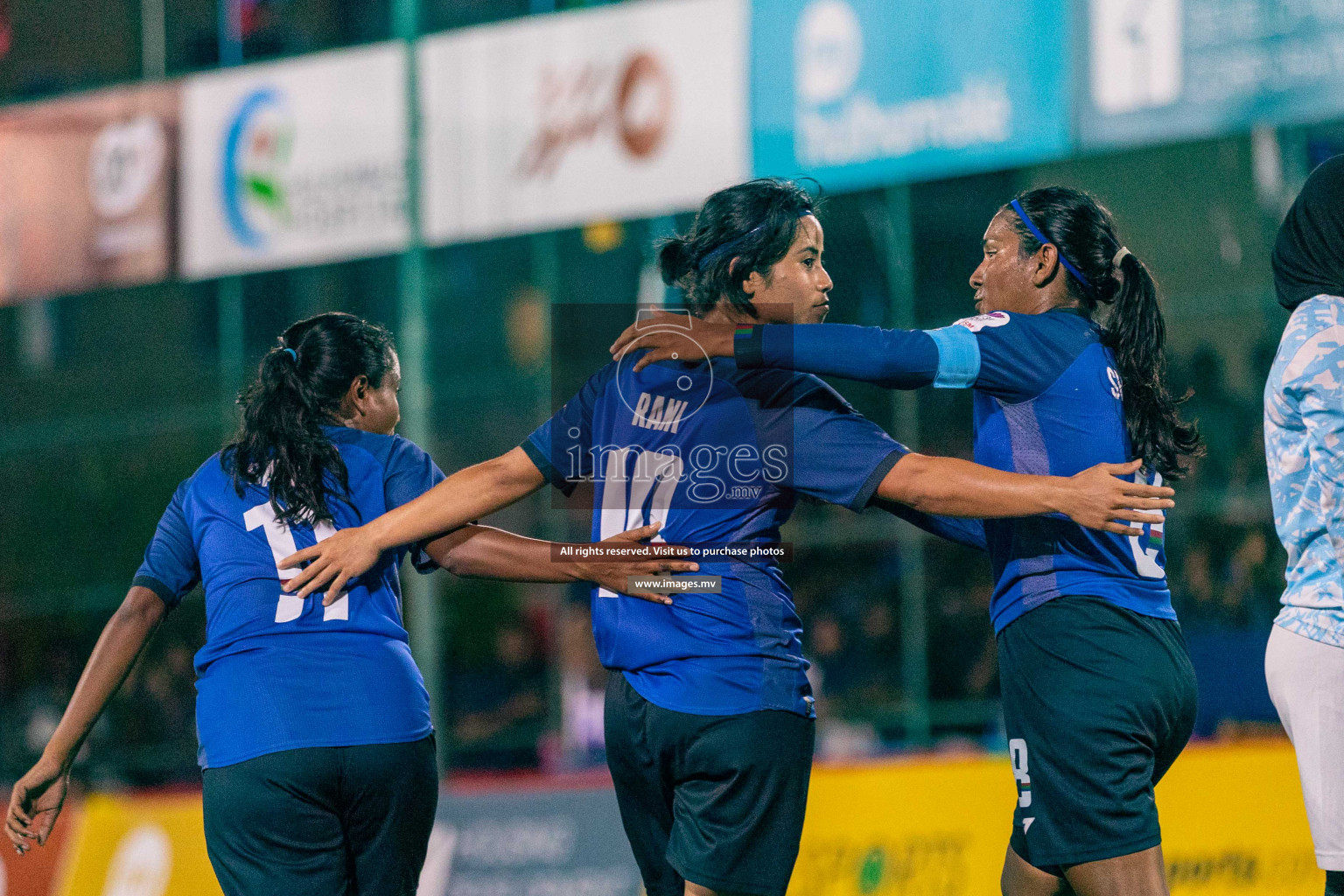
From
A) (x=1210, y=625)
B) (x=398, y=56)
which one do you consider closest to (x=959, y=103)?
(x=1210, y=625)

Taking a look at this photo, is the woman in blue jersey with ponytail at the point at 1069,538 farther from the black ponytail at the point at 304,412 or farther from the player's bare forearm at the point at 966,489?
the black ponytail at the point at 304,412

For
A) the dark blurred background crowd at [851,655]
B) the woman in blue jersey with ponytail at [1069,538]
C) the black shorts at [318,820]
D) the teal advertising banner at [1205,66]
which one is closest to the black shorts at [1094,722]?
the woman in blue jersey with ponytail at [1069,538]

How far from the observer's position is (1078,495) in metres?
3.26

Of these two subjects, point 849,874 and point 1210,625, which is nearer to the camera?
point 849,874

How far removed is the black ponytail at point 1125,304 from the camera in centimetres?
363

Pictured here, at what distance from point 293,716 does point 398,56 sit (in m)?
12.2

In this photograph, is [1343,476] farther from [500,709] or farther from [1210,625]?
[500,709]

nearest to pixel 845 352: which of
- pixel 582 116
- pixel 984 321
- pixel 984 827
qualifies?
pixel 984 321

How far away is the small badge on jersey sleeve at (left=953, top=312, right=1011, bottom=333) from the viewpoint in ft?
11.6

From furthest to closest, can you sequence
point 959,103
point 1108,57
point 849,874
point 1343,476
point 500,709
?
1. point 500,709
2. point 959,103
3. point 1108,57
4. point 849,874
5. point 1343,476

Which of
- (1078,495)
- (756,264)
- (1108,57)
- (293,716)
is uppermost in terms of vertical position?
(1108,57)

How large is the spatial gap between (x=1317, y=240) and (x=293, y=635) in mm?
2753

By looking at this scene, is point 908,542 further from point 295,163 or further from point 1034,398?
point 1034,398

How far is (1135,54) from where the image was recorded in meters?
11.0
